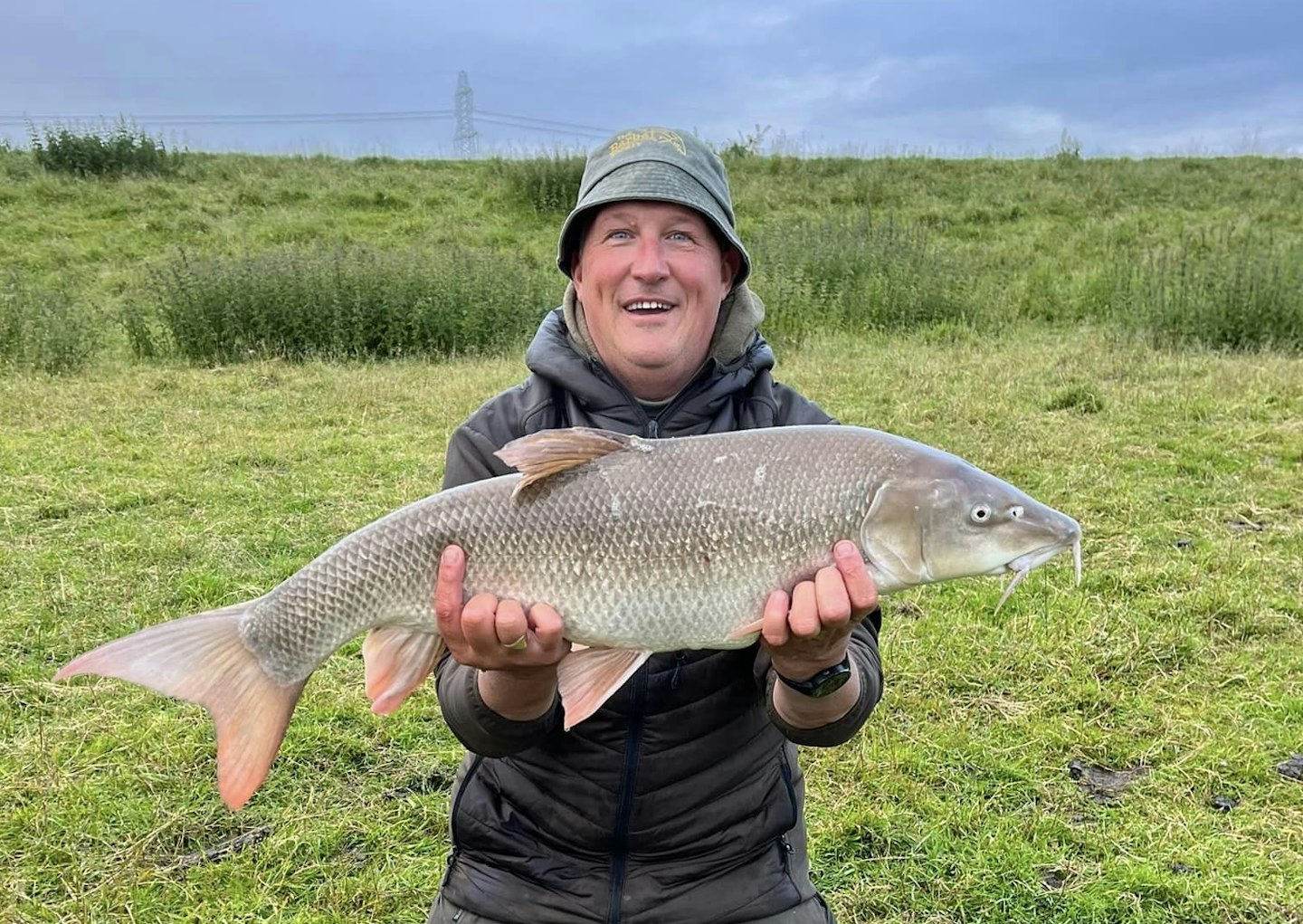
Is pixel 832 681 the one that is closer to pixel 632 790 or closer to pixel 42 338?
pixel 632 790

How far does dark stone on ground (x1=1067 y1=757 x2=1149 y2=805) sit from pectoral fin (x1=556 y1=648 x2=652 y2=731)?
183 centimetres

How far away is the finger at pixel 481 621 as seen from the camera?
168 cm

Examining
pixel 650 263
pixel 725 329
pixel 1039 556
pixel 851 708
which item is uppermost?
pixel 650 263

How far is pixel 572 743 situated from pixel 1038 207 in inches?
652

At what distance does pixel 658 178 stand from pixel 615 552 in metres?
0.77

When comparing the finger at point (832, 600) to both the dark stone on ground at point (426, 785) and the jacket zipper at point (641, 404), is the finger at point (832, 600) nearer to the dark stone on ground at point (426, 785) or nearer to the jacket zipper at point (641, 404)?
the jacket zipper at point (641, 404)

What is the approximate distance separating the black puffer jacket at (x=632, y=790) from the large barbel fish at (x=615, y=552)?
8.6 inches

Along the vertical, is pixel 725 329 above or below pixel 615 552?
above

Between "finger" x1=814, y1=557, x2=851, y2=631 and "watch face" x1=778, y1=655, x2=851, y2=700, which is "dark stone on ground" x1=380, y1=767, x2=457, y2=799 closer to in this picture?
"watch face" x1=778, y1=655, x2=851, y2=700

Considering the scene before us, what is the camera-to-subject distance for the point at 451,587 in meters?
1.70

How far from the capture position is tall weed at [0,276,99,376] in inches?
351

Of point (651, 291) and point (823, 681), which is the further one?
point (651, 291)

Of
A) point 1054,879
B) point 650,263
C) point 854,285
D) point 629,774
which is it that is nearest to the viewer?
point 629,774

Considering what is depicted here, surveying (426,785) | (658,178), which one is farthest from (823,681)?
(426,785)
